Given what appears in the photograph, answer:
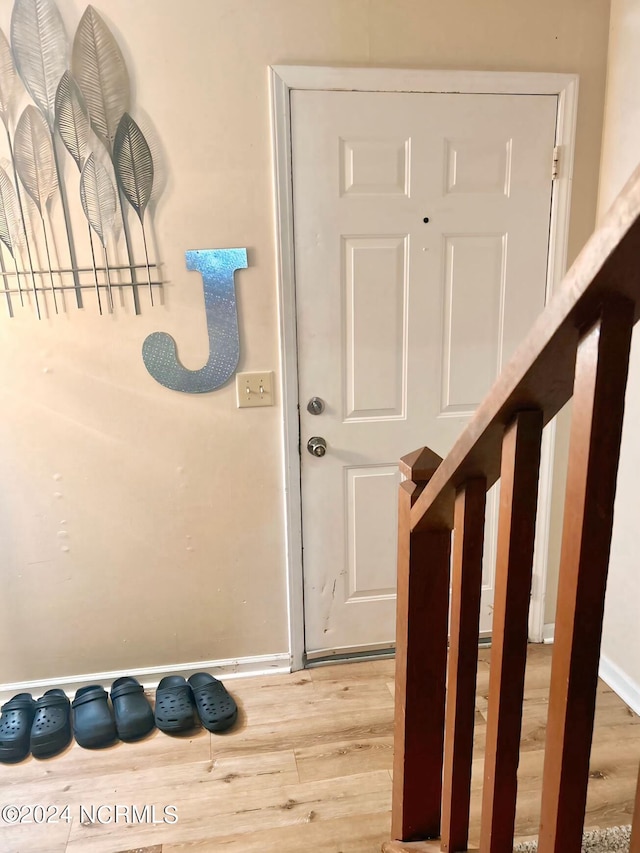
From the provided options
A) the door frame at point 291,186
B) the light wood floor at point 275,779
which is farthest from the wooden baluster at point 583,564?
the door frame at point 291,186

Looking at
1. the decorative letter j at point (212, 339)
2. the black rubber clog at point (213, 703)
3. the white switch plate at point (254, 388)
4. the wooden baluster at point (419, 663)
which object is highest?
the decorative letter j at point (212, 339)

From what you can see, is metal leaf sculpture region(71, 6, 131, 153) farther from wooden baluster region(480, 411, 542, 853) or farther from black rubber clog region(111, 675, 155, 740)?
black rubber clog region(111, 675, 155, 740)

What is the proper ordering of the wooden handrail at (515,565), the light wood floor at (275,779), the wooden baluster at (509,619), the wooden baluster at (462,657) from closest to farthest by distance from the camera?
the wooden handrail at (515,565), the wooden baluster at (509,619), the wooden baluster at (462,657), the light wood floor at (275,779)

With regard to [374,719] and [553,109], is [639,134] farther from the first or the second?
[374,719]

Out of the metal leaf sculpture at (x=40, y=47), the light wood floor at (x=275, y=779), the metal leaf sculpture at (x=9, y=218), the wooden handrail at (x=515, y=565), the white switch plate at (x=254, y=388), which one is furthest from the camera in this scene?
the white switch plate at (x=254, y=388)

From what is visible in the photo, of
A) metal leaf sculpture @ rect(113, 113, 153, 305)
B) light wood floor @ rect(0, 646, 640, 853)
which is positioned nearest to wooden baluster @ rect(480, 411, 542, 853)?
light wood floor @ rect(0, 646, 640, 853)

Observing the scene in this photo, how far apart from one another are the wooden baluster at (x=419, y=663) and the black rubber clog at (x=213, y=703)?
34.9 inches

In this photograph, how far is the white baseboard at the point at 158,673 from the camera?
2.15m

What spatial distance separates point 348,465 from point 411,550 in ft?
3.69

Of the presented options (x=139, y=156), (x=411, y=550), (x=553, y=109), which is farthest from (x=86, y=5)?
(x=411, y=550)

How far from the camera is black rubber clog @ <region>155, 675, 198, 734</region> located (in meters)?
1.96

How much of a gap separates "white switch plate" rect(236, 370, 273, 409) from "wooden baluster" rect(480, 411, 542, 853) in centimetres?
134

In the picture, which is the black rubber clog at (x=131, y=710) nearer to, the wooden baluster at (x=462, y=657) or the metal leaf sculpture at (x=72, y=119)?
the wooden baluster at (x=462, y=657)

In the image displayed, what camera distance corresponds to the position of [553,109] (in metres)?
2.00
